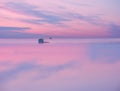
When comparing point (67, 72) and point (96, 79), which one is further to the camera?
point (67, 72)

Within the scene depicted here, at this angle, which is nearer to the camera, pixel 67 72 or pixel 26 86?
pixel 26 86

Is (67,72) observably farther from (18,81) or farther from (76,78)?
(18,81)

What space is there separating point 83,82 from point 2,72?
3.83 meters

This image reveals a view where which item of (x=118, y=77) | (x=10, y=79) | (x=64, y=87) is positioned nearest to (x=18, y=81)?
(x=10, y=79)

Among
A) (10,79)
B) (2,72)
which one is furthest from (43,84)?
(2,72)

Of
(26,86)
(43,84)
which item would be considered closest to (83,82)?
(43,84)

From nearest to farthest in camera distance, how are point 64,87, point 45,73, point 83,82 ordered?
point 64,87
point 83,82
point 45,73

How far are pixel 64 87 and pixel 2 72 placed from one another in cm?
393

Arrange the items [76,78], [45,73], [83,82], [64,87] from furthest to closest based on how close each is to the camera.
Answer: [45,73], [76,78], [83,82], [64,87]

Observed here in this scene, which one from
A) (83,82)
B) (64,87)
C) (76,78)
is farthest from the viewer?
(76,78)

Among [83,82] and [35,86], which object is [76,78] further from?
[35,86]

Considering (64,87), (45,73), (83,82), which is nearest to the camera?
(64,87)

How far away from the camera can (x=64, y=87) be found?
7.71 m

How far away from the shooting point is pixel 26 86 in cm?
787
